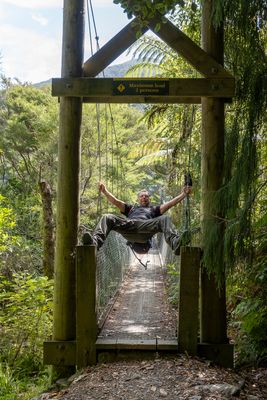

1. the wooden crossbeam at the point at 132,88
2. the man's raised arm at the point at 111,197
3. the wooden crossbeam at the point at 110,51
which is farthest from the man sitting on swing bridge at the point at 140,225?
the wooden crossbeam at the point at 110,51

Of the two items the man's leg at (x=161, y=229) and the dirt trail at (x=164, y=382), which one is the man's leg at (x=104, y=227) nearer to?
the man's leg at (x=161, y=229)

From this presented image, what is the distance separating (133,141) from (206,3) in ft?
37.6

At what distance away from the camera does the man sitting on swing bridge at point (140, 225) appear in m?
3.17

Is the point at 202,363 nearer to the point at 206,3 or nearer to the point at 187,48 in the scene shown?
the point at 187,48

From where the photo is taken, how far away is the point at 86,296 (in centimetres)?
288

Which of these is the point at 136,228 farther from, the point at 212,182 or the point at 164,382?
the point at 164,382

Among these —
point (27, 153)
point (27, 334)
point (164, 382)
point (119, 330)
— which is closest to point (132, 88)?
point (119, 330)

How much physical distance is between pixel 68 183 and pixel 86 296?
82 cm

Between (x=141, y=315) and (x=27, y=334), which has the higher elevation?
(x=141, y=315)

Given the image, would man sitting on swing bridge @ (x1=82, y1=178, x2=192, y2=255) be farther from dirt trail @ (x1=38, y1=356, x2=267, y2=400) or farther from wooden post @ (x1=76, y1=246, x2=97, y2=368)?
dirt trail @ (x1=38, y1=356, x2=267, y2=400)

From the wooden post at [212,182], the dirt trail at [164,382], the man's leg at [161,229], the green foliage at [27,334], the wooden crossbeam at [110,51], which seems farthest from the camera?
the green foliage at [27,334]

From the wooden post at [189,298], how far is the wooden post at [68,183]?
0.79 meters

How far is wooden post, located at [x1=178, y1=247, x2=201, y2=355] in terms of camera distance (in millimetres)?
2881

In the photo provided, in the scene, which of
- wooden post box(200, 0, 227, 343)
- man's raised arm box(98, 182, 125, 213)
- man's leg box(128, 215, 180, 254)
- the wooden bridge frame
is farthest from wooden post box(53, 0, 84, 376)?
wooden post box(200, 0, 227, 343)
